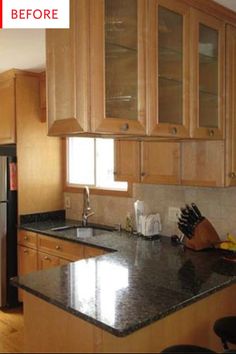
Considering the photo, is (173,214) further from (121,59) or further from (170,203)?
(121,59)

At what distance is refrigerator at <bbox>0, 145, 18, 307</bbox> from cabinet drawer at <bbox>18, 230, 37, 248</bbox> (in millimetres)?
63

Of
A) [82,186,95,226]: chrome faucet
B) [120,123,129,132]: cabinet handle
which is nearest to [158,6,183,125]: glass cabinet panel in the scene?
[120,123,129,132]: cabinet handle

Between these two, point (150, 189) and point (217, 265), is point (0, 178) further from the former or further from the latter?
point (217, 265)

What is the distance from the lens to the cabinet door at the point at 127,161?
2.74m

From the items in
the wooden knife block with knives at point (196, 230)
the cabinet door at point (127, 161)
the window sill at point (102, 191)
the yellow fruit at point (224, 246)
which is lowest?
the yellow fruit at point (224, 246)

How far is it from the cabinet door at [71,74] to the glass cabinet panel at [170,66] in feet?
1.60

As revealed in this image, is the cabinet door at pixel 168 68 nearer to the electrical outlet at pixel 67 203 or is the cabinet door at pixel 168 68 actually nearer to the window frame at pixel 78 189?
the window frame at pixel 78 189

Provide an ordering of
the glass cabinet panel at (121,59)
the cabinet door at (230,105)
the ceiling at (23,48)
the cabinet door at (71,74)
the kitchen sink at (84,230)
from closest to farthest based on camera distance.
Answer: the cabinet door at (71,74)
the glass cabinet panel at (121,59)
the cabinet door at (230,105)
the ceiling at (23,48)
the kitchen sink at (84,230)

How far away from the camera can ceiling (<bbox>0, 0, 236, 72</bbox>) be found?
257cm

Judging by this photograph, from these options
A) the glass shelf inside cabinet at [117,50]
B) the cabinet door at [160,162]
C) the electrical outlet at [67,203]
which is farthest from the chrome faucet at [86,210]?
the glass shelf inside cabinet at [117,50]

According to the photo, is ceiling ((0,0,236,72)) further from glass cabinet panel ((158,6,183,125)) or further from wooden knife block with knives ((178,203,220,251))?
wooden knife block with knives ((178,203,220,251))

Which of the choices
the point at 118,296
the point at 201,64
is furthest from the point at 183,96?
the point at 118,296

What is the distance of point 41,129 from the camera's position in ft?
12.9

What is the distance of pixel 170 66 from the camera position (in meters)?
1.97
